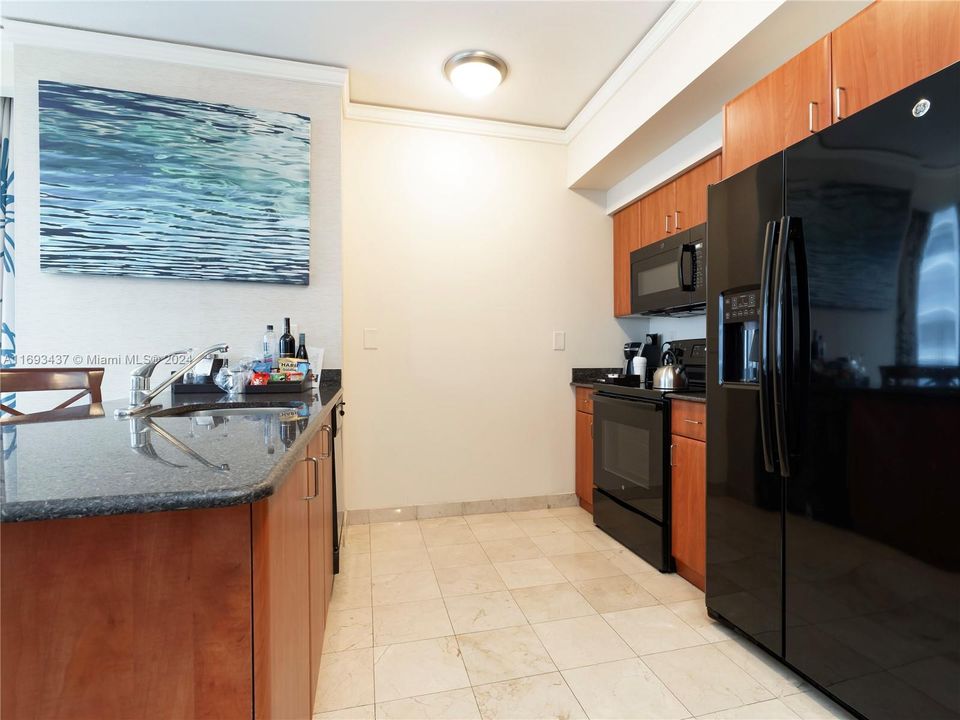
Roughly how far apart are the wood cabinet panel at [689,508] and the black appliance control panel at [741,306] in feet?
1.95

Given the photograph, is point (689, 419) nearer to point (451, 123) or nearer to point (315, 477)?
point (315, 477)

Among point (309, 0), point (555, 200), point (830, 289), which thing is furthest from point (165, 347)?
point (830, 289)

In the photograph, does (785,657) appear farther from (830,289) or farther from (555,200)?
(555,200)

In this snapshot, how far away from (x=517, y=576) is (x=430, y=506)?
97 cm

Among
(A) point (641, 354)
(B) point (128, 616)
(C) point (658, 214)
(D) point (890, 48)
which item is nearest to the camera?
(B) point (128, 616)

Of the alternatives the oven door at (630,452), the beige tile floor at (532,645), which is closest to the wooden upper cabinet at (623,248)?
the oven door at (630,452)

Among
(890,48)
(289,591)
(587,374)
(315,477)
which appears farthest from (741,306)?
(587,374)

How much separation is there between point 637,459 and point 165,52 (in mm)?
3136

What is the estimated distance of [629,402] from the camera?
8.47ft

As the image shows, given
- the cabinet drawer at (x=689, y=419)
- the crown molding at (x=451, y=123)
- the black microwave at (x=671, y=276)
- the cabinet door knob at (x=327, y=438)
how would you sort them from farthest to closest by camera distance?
the crown molding at (x=451, y=123), the black microwave at (x=671, y=276), the cabinet drawer at (x=689, y=419), the cabinet door knob at (x=327, y=438)

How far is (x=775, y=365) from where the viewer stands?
1449mm

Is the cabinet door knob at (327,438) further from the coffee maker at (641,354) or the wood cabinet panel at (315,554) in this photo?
the coffee maker at (641,354)

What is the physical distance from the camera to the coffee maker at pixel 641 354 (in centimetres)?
329

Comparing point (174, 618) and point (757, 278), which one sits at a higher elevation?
point (757, 278)
